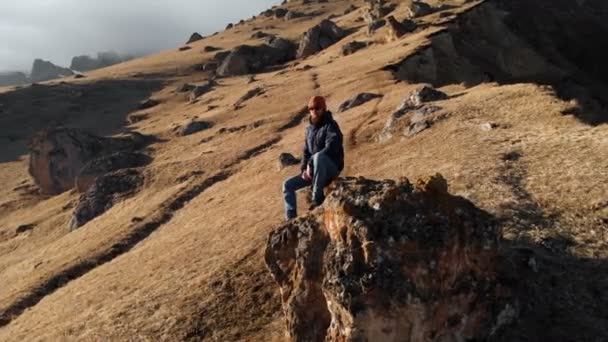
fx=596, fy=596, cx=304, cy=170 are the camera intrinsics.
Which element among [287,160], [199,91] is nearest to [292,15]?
[199,91]

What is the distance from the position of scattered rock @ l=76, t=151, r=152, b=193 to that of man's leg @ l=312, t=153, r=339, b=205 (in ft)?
152

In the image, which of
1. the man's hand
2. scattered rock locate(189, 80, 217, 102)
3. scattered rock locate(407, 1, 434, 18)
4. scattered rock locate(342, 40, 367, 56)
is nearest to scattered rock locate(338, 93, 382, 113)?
the man's hand

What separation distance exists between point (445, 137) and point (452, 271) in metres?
19.8

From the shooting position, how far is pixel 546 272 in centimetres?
1803

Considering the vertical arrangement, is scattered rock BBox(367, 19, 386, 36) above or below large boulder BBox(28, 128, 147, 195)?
above

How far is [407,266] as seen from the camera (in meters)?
15.4

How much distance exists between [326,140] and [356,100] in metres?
35.6

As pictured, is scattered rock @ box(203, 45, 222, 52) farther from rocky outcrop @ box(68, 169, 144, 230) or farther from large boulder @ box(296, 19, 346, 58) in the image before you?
rocky outcrop @ box(68, 169, 144, 230)

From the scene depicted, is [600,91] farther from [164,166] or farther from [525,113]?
[164,166]

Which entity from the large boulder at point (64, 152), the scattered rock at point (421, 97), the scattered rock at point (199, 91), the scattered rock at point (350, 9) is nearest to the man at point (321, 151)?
the scattered rock at point (421, 97)

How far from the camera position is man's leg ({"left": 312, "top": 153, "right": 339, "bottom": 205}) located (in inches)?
783

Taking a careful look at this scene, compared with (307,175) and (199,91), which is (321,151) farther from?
(199,91)

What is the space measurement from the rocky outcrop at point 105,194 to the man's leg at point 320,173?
116ft

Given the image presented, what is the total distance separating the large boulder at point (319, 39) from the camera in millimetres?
119875
